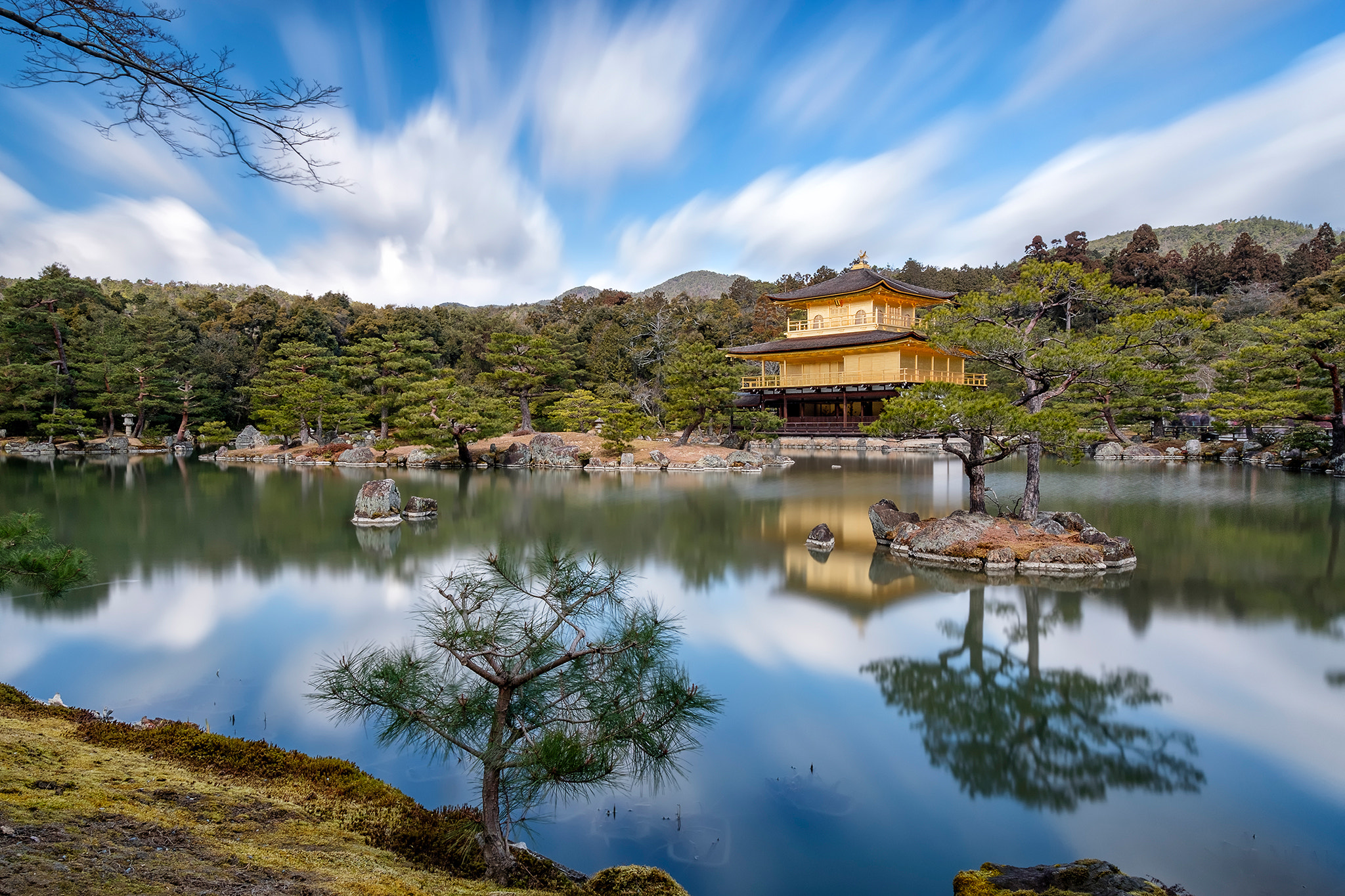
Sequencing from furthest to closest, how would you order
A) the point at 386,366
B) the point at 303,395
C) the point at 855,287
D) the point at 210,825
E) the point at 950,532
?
the point at 855,287 → the point at 386,366 → the point at 303,395 → the point at 950,532 → the point at 210,825

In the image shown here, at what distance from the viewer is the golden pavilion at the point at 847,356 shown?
25.4 meters

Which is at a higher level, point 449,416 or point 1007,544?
point 449,416

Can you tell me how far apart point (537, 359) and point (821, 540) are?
50.7ft

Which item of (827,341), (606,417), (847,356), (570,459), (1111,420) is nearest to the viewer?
(606,417)

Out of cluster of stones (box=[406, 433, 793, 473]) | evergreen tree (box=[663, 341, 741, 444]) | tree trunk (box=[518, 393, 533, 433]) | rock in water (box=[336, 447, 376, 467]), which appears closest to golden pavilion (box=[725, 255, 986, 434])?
evergreen tree (box=[663, 341, 741, 444])

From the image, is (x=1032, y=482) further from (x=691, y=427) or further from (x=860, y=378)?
(x=860, y=378)

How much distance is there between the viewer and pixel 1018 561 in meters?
7.71

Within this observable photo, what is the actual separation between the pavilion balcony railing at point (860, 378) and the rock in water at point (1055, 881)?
74.2ft

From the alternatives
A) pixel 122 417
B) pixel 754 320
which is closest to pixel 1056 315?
pixel 754 320

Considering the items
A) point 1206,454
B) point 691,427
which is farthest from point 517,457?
point 1206,454

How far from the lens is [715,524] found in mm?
10797

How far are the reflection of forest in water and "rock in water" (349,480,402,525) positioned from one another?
0.30 m

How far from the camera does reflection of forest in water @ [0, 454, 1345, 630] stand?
7.23m

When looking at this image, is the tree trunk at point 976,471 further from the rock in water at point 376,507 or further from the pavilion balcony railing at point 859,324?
the pavilion balcony railing at point 859,324
